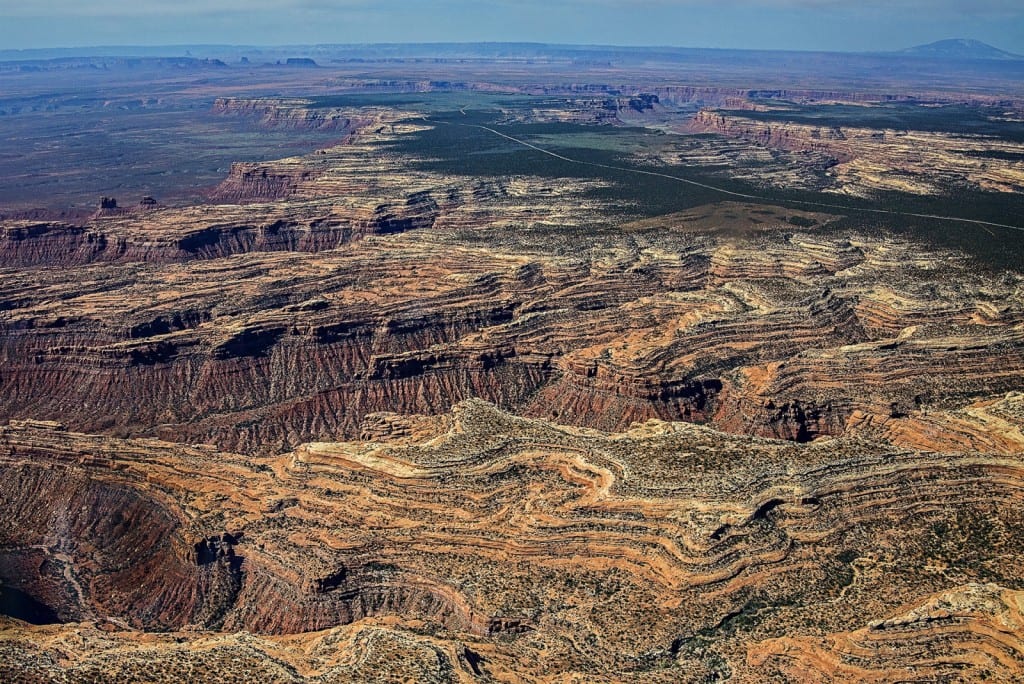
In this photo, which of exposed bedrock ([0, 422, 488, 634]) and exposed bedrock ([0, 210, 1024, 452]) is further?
exposed bedrock ([0, 210, 1024, 452])

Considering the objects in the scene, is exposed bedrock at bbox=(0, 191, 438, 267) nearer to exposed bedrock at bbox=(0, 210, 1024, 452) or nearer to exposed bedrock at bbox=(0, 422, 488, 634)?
exposed bedrock at bbox=(0, 210, 1024, 452)

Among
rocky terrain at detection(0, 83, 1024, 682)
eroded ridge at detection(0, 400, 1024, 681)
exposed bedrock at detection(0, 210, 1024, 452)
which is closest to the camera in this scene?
eroded ridge at detection(0, 400, 1024, 681)

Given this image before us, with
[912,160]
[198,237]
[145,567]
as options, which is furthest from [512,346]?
[912,160]

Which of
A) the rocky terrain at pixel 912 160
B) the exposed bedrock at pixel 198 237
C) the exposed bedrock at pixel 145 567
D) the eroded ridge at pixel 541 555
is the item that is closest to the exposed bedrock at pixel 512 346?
the exposed bedrock at pixel 145 567

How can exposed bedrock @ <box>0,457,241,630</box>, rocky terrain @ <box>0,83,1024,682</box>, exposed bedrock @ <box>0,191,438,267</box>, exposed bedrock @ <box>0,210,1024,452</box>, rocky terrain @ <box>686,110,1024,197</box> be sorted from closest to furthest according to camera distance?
rocky terrain @ <box>0,83,1024,682</box> → exposed bedrock @ <box>0,457,241,630</box> → exposed bedrock @ <box>0,210,1024,452</box> → exposed bedrock @ <box>0,191,438,267</box> → rocky terrain @ <box>686,110,1024,197</box>

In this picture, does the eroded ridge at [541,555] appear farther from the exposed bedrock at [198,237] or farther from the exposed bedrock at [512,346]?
the exposed bedrock at [198,237]

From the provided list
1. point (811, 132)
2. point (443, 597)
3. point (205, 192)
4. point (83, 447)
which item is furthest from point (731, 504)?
point (811, 132)

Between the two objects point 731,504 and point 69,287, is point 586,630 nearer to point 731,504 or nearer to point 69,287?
point 731,504

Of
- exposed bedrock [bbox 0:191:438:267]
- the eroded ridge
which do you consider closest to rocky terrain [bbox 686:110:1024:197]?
exposed bedrock [bbox 0:191:438:267]
